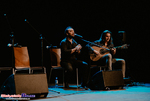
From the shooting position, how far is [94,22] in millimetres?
5535

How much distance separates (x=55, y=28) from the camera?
16.6ft

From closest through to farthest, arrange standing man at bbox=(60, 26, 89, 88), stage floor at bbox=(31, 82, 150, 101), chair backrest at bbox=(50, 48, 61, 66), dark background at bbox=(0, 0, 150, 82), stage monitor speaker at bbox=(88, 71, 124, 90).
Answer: stage floor at bbox=(31, 82, 150, 101)
stage monitor speaker at bbox=(88, 71, 124, 90)
standing man at bbox=(60, 26, 89, 88)
chair backrest at bbox=(50, 48, 61, 66)
dark background at bbox=(0, 0, 150, 82)

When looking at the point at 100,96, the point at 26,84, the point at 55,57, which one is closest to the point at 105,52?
the point at 55,57

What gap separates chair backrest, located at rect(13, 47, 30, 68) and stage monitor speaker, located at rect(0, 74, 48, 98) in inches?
56.9

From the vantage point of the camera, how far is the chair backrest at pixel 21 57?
13.7 feet

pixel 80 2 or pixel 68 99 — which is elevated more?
pixel 80 2

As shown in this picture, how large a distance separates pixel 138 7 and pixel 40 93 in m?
3.85

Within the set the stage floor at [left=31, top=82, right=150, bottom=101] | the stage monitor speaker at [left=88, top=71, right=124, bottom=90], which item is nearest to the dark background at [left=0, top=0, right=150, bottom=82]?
the stage monitor speaker at [left=88, top=71, right=124, bottom=90]

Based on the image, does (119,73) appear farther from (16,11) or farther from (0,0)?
(0,0)

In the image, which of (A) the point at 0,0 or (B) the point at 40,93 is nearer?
(B) the point at 40,93

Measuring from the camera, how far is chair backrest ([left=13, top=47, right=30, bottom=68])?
4.17m

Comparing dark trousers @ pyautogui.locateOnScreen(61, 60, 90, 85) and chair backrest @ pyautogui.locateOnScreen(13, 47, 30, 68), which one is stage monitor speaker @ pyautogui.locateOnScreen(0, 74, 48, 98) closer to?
dark trousers @ pyautogui.locateOnScreen(61, 60, 90, 85)

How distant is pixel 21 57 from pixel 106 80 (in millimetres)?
1767

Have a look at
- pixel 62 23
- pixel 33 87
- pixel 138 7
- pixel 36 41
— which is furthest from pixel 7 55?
pixel 138 7
